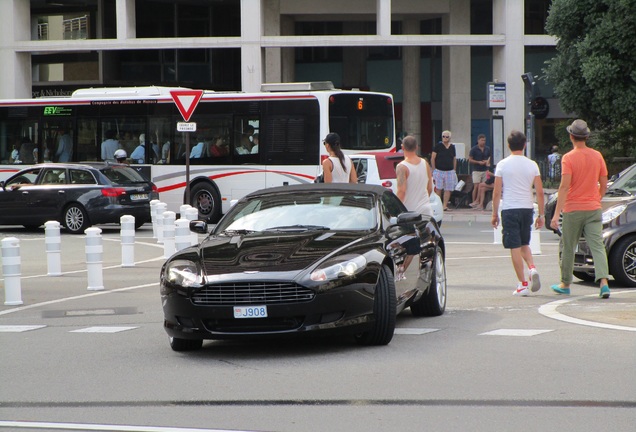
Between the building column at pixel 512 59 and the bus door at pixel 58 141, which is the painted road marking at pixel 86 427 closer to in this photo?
the bus door at pixel 58 141

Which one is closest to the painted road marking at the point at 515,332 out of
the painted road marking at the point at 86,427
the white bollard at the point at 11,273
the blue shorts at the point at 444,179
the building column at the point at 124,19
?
the painted road marking at the point at 86,427

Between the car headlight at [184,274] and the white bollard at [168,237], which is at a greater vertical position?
the car headlight at [184,274]

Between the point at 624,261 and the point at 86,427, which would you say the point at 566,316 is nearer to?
the point at 624,261

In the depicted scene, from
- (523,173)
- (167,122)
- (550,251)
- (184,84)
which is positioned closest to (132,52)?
(184,84)

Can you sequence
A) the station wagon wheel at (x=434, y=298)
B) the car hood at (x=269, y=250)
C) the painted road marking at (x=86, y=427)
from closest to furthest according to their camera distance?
the painted road marking at (x=86, y=427), the car hood at (x=269, y=250), the station wagon wheel at (x=434, y=298)

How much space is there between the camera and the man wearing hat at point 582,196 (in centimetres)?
1259

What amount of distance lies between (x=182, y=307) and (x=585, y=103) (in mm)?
25307

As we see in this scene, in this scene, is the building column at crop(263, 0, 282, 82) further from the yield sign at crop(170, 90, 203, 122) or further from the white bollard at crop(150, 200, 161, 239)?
the yield sign at crop(170, 90, 203, 122)

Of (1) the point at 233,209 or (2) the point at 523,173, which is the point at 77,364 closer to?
(1) the point at 233,209

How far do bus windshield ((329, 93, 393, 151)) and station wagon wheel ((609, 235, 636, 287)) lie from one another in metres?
14.5

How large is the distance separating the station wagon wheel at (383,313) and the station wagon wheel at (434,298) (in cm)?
194

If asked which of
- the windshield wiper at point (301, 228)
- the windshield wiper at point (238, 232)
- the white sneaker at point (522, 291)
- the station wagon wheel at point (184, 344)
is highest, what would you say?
the windshield wiper at point (301, 228)

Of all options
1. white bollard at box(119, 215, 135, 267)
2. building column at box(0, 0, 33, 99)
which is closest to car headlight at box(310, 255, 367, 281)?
white bollard at box(119, 215, 135, 267)

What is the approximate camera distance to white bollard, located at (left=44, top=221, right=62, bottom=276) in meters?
17.0
